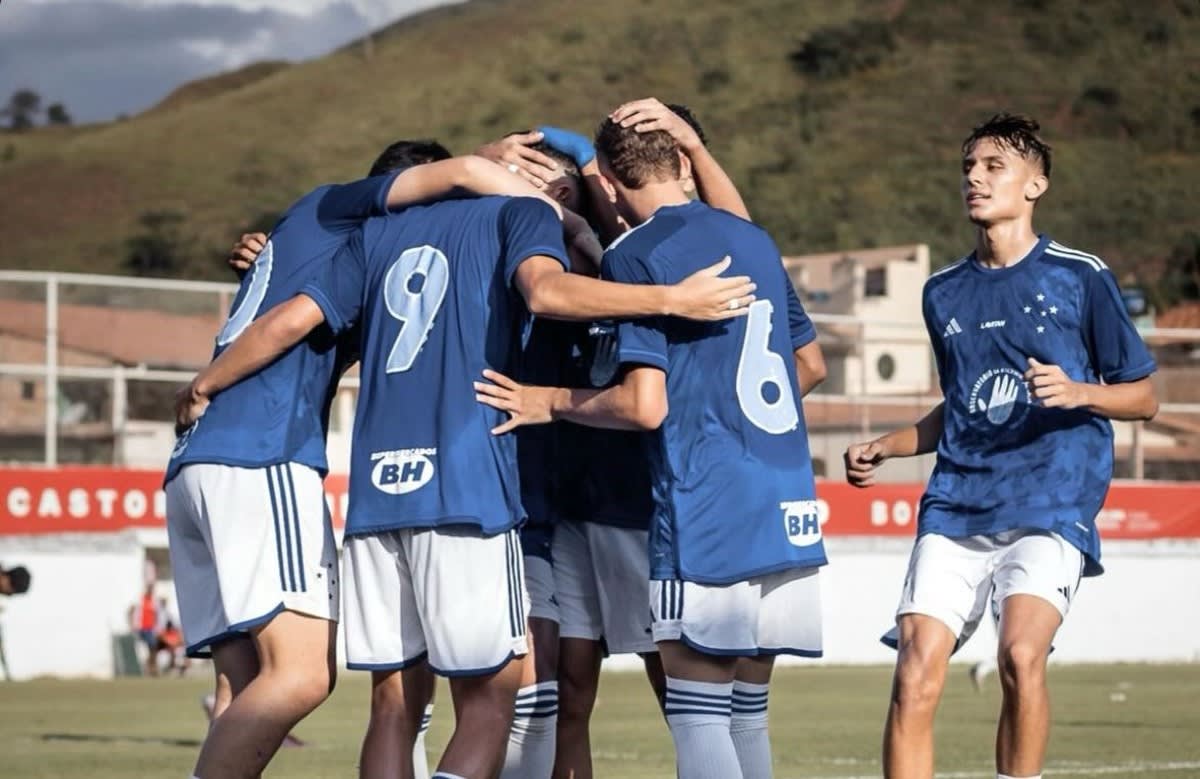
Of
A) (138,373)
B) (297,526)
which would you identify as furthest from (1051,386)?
(138,373)

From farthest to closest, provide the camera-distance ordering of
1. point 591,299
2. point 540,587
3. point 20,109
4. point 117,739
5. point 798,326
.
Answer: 1. point 20,109
2. point 117,739
3. point 540,587
4. point 798,326
5. point 591,299

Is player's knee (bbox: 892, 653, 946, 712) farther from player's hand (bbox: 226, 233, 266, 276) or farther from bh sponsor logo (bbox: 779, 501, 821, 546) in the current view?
player's hand (bbox: 226, 233, 266, 276)

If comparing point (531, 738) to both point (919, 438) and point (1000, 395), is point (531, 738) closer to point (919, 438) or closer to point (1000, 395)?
point (919, 438)

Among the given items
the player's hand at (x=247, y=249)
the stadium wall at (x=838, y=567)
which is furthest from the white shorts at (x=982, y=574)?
the stadium wall at (x=838, y=567)

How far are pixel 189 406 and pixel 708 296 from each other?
1.72 m

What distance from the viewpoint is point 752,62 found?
116 meters

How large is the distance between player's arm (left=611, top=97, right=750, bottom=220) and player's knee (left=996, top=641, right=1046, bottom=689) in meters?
1.67

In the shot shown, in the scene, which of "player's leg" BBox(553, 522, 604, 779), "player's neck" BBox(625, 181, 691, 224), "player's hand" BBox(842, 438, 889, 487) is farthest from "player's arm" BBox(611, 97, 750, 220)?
"player's leg" BBox(553, 522, 604, 779)

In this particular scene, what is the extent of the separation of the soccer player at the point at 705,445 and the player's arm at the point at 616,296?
0.41 feet

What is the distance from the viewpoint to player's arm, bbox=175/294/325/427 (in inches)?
255

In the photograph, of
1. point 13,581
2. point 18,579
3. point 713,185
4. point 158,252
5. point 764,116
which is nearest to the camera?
point 713,185

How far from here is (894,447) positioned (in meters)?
7.74

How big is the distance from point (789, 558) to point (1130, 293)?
4915 cm

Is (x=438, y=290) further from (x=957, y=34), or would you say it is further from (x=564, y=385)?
(x=957, y=34)
